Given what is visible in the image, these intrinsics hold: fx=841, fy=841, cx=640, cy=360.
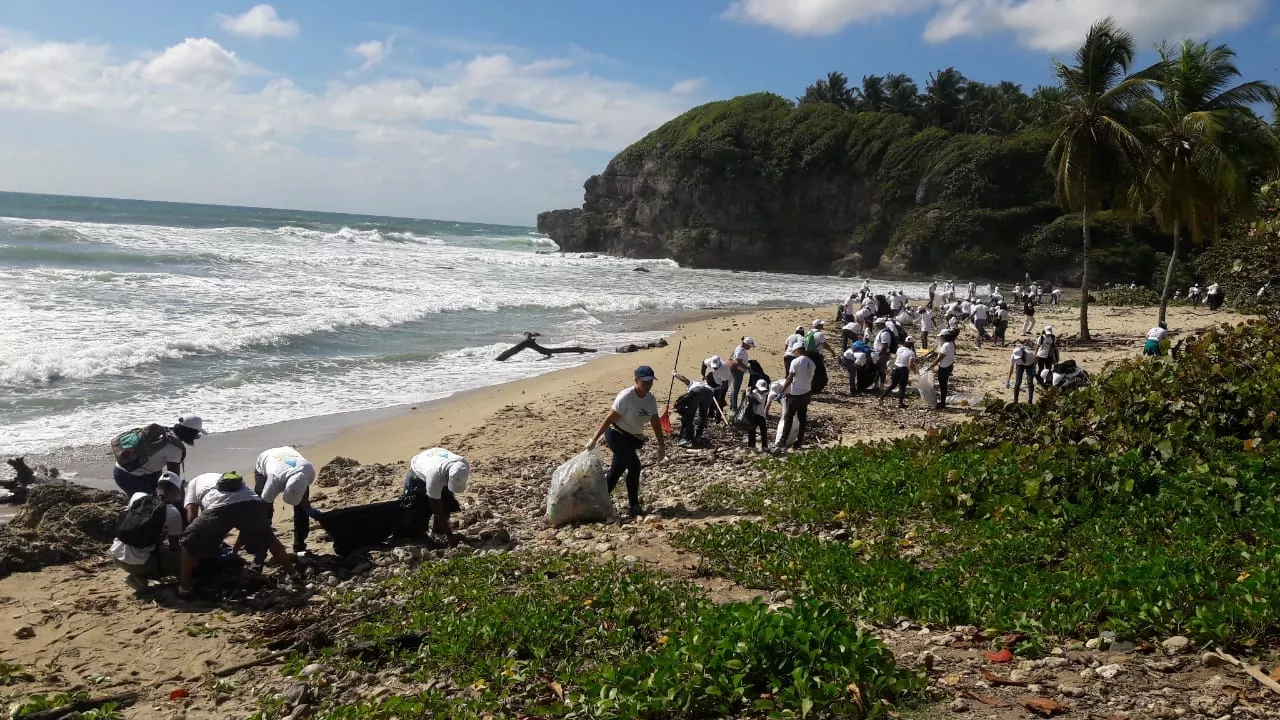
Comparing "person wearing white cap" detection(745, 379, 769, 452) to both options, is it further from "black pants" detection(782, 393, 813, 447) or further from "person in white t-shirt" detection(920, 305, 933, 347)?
"person in white t-shirt" detection(920, 305, 933, 347)

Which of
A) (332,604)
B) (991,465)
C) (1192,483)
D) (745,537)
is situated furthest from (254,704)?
(1192,483)

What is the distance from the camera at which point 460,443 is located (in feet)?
40.6

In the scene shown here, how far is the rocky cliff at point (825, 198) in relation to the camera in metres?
54.8

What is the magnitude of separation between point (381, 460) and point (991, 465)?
7.88m

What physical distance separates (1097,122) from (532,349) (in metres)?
15.0

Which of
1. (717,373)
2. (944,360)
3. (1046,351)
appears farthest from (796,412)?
(1046,351)

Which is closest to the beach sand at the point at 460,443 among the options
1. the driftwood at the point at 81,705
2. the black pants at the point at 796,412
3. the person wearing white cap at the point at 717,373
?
the driftwood at the point at 81,705

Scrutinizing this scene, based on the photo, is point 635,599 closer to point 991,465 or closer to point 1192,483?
point 991,465

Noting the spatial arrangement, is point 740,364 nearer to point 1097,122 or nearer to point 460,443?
point 460,443

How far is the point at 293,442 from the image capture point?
12.4 meters

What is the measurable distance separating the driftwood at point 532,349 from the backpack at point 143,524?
44.8ft

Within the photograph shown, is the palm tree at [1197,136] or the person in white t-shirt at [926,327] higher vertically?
the palm tree at [1197,136]

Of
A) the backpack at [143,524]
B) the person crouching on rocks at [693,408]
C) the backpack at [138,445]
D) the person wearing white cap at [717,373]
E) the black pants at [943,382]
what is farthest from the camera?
the black pants at [943,382]

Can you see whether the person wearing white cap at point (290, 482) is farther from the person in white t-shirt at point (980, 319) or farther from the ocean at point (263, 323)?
the person in white t-shirt at point (980, 319)
